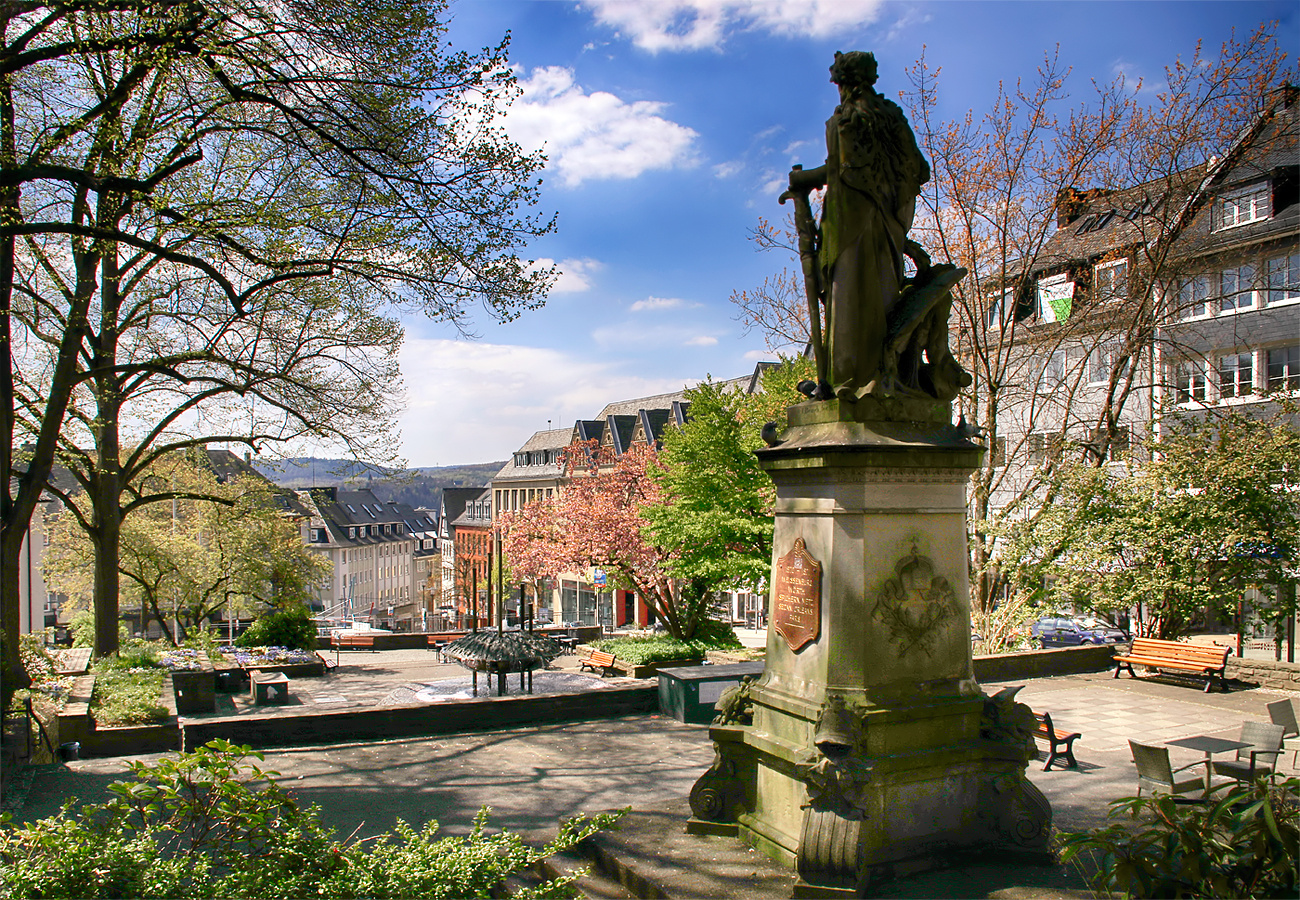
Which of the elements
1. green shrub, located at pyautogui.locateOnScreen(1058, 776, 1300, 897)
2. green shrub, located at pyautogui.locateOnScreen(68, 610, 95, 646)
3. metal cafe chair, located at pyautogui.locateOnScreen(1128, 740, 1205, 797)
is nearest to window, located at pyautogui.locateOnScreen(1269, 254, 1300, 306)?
metal cafe chair, located at pyautogui.locateOnScreen(1128, 740, 1205, 797)

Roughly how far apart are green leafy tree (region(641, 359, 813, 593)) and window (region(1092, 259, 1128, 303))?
728 centimetres

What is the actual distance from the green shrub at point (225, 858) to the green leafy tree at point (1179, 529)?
52.6ft

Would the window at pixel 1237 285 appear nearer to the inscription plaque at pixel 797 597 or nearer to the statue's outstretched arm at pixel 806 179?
the statue's outstretched arm at pixel 806 179

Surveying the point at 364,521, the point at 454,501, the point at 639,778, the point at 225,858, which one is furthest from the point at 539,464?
the point at 225,858

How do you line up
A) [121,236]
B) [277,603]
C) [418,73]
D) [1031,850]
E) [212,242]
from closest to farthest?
[1031,850]
[121,236]
[418,73]
[212,242]
[277,603]

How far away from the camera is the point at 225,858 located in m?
4.58

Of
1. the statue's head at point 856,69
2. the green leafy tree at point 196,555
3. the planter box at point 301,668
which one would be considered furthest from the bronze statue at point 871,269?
the green leafy tree at point 196,555

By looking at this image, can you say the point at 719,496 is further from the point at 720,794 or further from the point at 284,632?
the point at 284,632

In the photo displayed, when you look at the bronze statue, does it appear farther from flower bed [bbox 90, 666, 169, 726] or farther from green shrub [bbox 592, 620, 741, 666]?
green shrub [bbox 592, 620, 741, 666]

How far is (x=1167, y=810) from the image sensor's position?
4070 mm

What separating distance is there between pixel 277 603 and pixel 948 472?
29752 mm

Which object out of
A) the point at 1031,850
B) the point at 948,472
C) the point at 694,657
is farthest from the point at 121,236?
the point at 694,657

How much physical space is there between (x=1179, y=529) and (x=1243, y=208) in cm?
1658

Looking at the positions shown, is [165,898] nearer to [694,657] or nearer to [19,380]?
[19,380]
